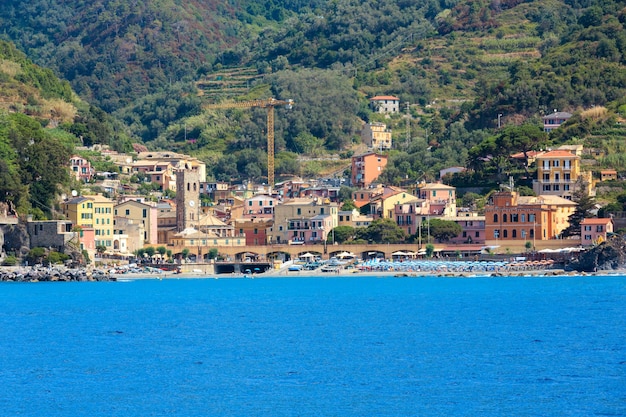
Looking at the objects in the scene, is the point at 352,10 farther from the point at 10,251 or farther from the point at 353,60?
the point at 10,251

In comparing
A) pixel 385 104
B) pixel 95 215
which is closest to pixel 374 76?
pixel 385 104

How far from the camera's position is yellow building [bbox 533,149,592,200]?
376 feet

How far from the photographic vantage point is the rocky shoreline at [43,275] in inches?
4080

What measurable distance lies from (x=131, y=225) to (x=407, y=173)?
2760cm

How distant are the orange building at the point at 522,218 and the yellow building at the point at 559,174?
4.40 m

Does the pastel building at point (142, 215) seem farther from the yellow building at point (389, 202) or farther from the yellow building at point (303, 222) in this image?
the yellow building at point (389, 202)

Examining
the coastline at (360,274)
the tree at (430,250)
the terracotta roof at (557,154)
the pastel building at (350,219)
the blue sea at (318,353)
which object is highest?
the terracotta roof at (557,154)

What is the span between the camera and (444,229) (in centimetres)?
11006

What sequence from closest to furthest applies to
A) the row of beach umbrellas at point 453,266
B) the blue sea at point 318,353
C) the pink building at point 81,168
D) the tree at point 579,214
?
the blue sea at point 318,353, the row of beach umbrellas at point 453,266, the tree at point 579,214, the pink building at point 81,168

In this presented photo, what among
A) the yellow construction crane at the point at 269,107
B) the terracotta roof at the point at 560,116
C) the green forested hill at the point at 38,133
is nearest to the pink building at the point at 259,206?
the yellow construction crane at the point at 269,107

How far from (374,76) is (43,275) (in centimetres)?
6890

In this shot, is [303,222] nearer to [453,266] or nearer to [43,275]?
[453,266]

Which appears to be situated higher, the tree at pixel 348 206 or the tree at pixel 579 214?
the tree at pixel 348 206

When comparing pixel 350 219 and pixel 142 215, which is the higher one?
pixel 142 215
